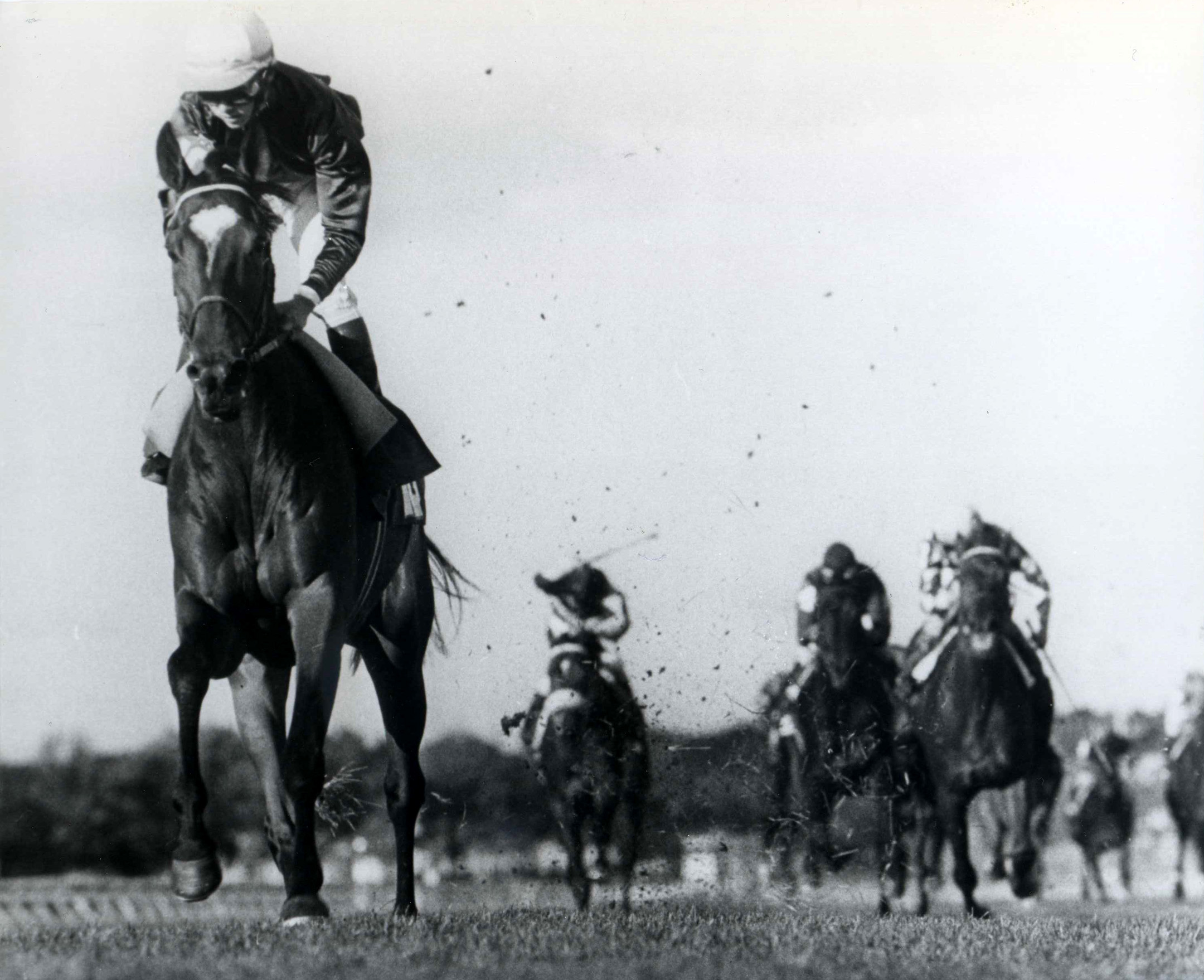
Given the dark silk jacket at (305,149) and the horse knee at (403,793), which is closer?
the dark silk jacket at (305,149)

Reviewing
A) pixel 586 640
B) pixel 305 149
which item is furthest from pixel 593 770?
pixel 305 149

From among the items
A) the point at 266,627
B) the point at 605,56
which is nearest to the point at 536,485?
the point at 266,627

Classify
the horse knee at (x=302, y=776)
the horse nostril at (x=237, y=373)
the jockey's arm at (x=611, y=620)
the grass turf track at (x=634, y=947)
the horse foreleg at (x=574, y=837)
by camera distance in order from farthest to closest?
1. the jockey's arm at (x=611, y=620)
2. the horse foreleg at (x=574, y=837)
3. the horse knee at (x=302, y=776)
4. the horse nostril at (x=237, y=373)
5. the grass turf track at (x=634, y=947)

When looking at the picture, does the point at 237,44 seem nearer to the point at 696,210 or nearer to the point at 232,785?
the point at 696,210

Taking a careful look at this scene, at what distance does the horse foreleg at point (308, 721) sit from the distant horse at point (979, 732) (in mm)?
2273

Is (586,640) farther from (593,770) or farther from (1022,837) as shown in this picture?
(1022,837)

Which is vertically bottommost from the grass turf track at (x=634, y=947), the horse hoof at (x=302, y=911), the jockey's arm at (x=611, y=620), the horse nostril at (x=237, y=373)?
the grass turf track at (x=634, y=947)

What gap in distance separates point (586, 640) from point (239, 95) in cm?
245

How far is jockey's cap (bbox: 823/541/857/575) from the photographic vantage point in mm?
6957

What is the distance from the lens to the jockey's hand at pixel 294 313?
6.34 metres

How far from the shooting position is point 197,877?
249 inches

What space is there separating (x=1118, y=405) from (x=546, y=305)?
2.30 metres

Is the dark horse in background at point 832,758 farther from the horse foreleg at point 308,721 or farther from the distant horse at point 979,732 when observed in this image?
the horse foreleg at point 308,721

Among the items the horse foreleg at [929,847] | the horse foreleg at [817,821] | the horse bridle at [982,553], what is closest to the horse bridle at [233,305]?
the horse foreleg at [817,821]
